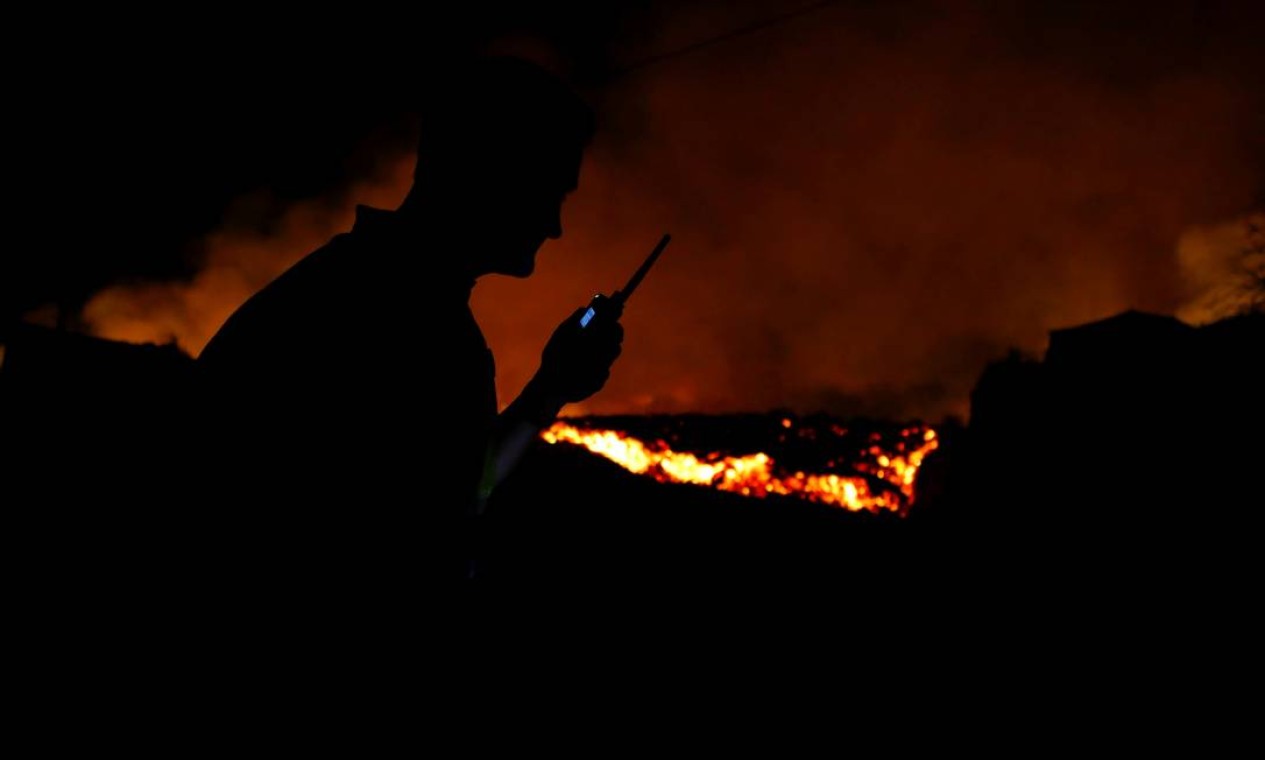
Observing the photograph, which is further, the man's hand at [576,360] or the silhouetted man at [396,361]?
the man's hand at [576,360]

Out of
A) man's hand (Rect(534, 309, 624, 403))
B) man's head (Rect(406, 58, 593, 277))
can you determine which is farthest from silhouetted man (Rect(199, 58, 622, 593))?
man's hand (Rect(534, 309, 624, 403))

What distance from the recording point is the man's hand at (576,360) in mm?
2289

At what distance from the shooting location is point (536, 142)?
64.6 inches

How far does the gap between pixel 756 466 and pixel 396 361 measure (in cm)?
1790

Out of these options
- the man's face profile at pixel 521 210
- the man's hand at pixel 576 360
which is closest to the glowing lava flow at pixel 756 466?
the man's hand at pixel 576 360

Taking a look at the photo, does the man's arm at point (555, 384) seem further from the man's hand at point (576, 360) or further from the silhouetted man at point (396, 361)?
the silhouetted man at point (396, 361)

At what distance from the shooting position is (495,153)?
160cm

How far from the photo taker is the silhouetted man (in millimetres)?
1300

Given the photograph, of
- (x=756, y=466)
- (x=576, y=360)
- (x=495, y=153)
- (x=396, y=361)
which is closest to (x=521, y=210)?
(x=495, y=153)

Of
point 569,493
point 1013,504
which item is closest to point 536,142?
point 569,493

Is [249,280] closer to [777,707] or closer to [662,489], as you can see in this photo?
[662,489]

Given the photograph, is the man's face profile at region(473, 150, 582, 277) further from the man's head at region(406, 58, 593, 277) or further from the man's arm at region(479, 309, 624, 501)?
the man's arm at region(479, 309, 624, 501)

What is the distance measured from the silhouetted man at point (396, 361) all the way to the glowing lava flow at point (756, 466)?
15.7 metres

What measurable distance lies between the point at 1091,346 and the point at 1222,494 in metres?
5.93
